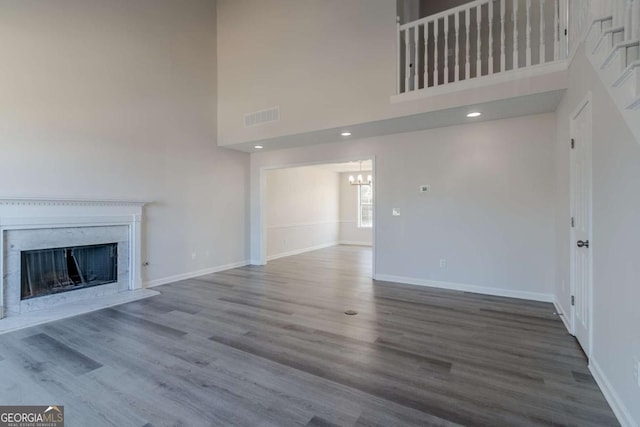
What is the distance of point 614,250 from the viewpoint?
1.96 m

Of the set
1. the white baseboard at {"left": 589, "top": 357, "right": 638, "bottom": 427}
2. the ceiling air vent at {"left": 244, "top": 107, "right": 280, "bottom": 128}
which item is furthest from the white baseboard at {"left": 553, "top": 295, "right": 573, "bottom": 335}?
the ceiling air vent at {"left": 244, "top": 107, "right": 280, "bottom": 128}

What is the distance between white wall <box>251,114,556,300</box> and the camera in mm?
→ 4137

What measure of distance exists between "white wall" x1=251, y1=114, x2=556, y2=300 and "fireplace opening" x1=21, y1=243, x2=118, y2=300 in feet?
14.0

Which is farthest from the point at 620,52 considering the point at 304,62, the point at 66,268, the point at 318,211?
the point at 318,211

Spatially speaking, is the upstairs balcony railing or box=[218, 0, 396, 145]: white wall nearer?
→ the upstairs balcony railing

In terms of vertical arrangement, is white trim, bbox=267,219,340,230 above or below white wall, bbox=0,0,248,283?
below

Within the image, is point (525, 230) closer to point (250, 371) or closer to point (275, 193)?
point (250, 371)

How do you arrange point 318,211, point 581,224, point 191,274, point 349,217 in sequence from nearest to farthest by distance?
point 581,224
point 191,274
point 318,211
point 349,217

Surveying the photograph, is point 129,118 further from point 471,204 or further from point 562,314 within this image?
point 562,314

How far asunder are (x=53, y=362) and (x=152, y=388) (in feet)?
3.65

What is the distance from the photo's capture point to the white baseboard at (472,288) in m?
4.15

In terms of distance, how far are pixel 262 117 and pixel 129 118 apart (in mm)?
2087

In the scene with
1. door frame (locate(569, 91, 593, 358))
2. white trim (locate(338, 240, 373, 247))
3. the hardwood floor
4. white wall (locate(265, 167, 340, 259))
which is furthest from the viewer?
white trim (locate(338, 240, 373, 247))

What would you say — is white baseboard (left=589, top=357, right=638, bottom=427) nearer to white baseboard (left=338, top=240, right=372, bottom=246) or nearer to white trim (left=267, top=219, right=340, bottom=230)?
white trim (left=267, top=219, right=340, bottom=230)
